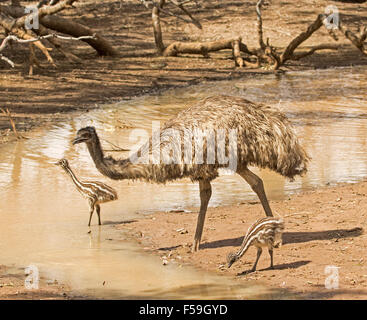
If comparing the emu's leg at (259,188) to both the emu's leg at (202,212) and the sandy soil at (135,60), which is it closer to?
the emu's leg at (202,212)

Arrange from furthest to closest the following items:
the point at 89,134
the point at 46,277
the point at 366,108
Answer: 1. the point at 366,108
2. the point at 89,134
3. the point at 46,277

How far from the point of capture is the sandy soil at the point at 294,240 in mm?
7173

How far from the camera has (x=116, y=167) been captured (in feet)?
27.1

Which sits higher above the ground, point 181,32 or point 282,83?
point 181,32

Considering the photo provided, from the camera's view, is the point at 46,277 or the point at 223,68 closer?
the point at 46,277

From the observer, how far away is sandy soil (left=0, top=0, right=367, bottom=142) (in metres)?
17.3

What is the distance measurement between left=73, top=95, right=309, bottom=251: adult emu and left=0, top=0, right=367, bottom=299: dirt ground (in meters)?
0.69

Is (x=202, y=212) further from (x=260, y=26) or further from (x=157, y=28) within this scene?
(x=157, y=28)

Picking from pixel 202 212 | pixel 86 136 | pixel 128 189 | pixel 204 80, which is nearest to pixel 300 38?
pixel 204 80

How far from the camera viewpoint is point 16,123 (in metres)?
15.1

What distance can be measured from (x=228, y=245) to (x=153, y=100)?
940 cm

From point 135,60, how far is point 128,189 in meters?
11.4

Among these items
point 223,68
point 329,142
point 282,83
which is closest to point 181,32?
point 223,68

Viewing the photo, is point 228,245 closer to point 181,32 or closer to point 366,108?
point 366,108
